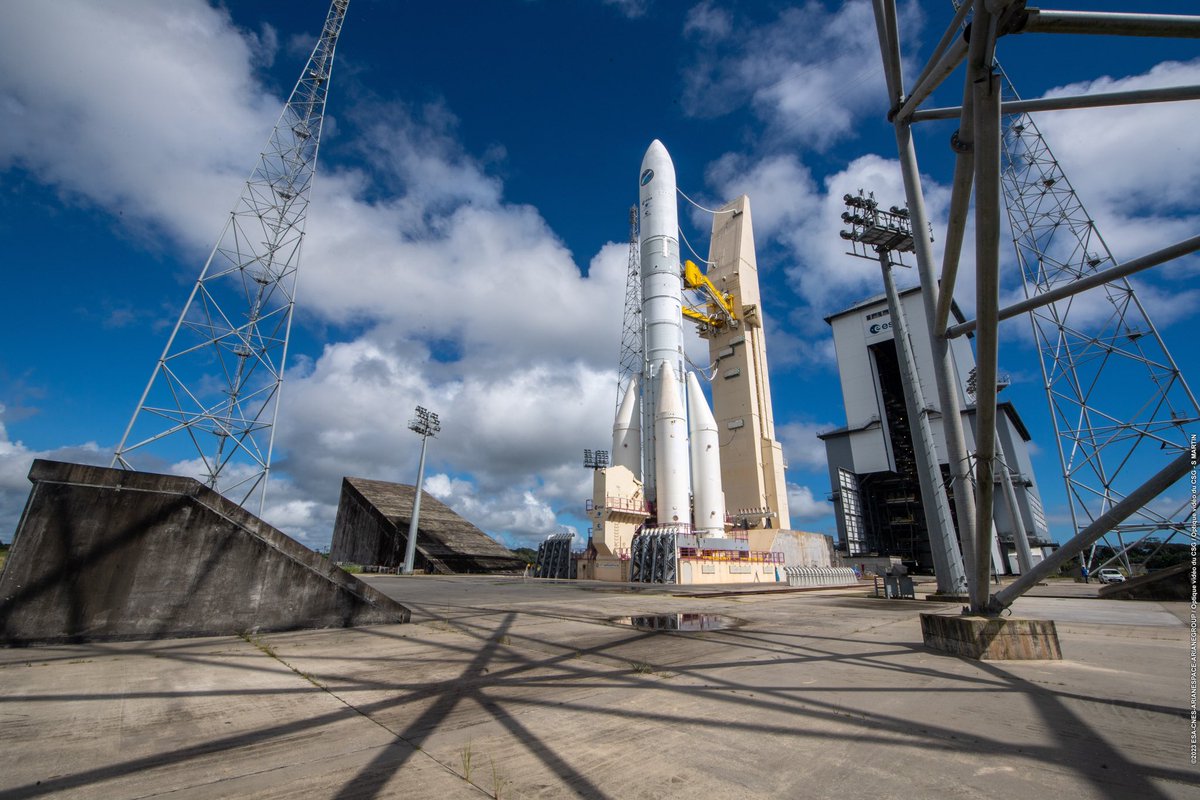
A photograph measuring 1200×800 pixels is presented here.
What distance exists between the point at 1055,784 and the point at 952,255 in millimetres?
4262

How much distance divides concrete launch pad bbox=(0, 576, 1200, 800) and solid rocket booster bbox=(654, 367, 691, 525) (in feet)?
75.9

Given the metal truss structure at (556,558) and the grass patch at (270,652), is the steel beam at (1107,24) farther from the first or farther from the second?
the metal truss structure at (556,558)

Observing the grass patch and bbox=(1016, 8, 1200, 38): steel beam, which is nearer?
bbox=(1016, 8, 1200, 38): steel beam

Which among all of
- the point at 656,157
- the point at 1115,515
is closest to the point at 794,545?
the point at 656,157

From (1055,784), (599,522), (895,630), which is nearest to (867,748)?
(1055,784)

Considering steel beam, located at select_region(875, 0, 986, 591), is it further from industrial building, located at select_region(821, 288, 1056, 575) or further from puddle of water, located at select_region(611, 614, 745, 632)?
industrial building, located at select_region(821, 288, 1056, 575)

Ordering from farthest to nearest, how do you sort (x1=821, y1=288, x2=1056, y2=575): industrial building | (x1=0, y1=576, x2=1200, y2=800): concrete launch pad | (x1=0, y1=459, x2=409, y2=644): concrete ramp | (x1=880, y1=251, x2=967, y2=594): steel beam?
(x1=821, y1=288, x2=1056, y2=575): industrial building, (x1=880, y1=251, x2=967, y2=594): steel beam, (x1=0, y1=459, x2=409, y2=644): concrete ramp, (x1=0, y1=576, x2=1200, y2=800): concrete launch pad

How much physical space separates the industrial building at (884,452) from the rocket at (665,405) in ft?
72.6

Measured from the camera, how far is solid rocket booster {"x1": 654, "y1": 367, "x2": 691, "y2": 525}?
29.5m

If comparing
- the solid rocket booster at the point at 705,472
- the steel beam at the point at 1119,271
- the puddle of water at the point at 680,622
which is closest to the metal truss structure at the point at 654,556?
the solid rocket booster at the point at 705,472

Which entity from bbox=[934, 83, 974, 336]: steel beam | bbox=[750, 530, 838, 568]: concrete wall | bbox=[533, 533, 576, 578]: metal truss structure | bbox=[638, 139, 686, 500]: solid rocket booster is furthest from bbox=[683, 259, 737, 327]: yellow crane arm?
bbox=[934, 83, 974, 336]: steel beam

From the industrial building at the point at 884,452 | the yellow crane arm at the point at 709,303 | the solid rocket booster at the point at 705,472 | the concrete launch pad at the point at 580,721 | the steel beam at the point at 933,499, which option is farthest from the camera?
the industrial building at the point at 884,452

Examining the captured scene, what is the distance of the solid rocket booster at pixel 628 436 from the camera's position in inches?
1357

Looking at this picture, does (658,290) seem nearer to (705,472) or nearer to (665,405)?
(665,405)
